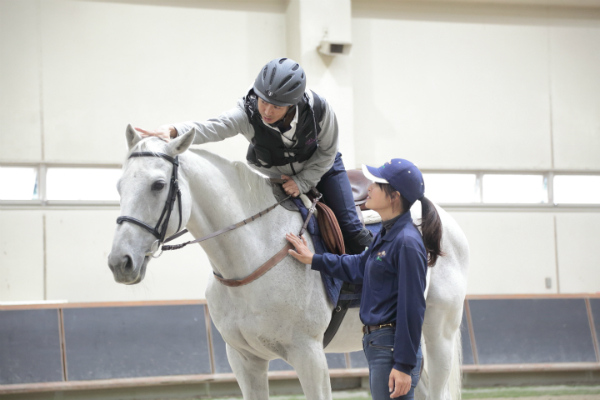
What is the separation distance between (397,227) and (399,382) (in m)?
0.57

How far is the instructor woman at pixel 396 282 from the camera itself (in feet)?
6.48

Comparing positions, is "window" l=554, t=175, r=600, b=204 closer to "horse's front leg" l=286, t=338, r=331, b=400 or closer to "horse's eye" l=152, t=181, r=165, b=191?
"horse's front leg" l=286, t=338, r=331, b=400

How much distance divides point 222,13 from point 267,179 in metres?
5.24

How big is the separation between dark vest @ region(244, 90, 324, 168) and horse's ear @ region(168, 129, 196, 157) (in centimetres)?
45

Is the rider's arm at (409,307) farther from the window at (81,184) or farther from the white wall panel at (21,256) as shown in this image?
the white wall panel at (21,256)

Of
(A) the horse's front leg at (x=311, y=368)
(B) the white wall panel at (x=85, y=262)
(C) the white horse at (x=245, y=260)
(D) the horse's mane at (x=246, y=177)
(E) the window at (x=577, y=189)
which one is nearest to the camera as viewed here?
(C) the white horse at (x=245, y=260)

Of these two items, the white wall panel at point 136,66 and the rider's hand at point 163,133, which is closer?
the rider's hand at point 163,133

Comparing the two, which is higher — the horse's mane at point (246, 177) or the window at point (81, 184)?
the window at point (81, 184)

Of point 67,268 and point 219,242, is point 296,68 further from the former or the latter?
point 67,268

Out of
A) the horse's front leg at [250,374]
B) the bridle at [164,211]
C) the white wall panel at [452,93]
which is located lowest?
the horse's front leg at [250,374]

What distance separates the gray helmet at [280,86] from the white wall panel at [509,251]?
19.0 feet

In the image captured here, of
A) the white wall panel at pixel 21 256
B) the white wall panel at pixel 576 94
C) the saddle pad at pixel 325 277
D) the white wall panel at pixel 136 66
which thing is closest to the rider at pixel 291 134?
the saddle pad at pixel 325 277

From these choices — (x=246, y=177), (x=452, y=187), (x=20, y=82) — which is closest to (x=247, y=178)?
(x=246, y=177)

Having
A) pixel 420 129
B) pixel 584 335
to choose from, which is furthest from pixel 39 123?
pixel 584 335
